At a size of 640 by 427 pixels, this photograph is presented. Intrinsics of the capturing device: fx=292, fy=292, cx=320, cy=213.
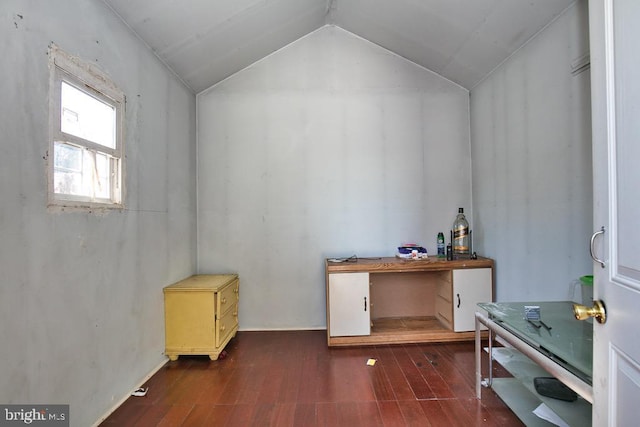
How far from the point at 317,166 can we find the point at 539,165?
6.58 feet

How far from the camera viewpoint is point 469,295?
280 cm

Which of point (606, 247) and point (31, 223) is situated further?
point (31, 223)

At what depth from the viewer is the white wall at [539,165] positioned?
1.94 meters

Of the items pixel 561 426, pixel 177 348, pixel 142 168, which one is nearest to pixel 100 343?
pixel 177 348

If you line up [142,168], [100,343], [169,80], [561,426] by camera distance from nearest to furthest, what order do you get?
1. [561,426]
2. [100,343]
3. [142,168]
4. [169,80]

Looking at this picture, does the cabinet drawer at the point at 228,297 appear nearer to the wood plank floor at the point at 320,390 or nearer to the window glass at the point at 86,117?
the wood plank floor at the point at 320,390

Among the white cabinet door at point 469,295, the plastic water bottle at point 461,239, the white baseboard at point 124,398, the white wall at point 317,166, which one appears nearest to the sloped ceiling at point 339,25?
the white wall at point 317,166

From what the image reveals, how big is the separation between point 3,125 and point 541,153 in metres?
3.23

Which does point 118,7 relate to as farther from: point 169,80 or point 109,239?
point 109,239

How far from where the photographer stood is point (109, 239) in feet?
6.14

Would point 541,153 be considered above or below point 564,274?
above

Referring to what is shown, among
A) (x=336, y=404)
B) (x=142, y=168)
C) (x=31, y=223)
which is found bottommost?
(x=336, y=404)

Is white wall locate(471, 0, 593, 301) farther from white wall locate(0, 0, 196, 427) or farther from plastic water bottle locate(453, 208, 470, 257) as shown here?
white wall locate(0, 0, 196, 427)

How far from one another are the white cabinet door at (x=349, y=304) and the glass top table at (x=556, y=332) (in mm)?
1075
